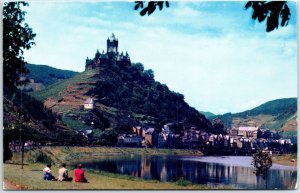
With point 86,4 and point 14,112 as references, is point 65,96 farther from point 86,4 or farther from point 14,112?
point 86,4

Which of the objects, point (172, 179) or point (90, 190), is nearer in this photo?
point (90, 190)

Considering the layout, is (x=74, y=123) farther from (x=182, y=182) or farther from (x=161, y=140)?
(x=182, y=182)

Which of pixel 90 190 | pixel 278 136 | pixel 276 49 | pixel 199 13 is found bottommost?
pixel 90 190

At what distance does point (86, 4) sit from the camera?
9109 mm

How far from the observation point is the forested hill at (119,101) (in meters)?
9.64

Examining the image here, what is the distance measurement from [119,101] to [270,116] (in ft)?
11.1

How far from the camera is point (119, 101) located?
9914 mm

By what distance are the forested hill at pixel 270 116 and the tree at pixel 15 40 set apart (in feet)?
14.8

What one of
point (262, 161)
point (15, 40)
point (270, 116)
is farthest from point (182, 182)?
point (15, 40)

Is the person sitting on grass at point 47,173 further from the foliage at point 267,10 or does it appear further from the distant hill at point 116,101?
the foliage at point 267,10

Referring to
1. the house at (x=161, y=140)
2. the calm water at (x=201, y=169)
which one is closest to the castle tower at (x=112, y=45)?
the house at (x=161, y=140)

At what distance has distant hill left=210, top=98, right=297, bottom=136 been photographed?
9.29m

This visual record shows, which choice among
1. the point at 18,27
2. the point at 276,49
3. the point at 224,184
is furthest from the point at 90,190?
the point at 276,49

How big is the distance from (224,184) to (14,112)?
4.73 metres
